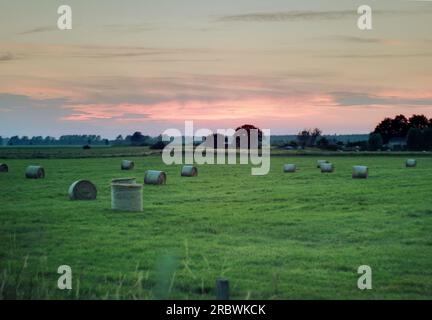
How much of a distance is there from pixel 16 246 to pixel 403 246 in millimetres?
7513

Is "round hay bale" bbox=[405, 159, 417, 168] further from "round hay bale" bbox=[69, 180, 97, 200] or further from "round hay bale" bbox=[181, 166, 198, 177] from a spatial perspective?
"round hay bale" bbox=[69, 180, 97, 200]

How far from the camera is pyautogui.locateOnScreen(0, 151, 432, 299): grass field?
8961 mm

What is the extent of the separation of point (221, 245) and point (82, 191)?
360 inches

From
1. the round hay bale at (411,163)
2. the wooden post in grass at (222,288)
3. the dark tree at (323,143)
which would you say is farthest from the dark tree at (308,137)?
the wooden post in grass at (222,288)

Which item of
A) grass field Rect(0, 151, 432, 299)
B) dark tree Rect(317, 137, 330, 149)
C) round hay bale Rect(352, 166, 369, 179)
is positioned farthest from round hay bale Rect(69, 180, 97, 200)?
dark tree Rect(317, 137, 330, 149)

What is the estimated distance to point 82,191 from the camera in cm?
2023

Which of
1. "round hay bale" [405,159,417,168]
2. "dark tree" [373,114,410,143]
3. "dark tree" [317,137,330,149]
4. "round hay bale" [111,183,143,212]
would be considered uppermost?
"dark tree" [373,114,410,143]

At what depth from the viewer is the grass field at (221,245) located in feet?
29.4

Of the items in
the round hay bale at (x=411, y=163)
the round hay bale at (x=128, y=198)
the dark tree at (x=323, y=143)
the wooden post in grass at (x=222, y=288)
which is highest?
the dark tree at (x=323, y=143)

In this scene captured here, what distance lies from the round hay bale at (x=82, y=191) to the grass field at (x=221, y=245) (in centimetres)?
51

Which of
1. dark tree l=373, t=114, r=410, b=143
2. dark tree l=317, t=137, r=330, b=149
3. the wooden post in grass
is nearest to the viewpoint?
the wooden post in grass

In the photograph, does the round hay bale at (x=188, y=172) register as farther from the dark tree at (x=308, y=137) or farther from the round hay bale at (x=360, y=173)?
the dark tree at (x=308, y=137)

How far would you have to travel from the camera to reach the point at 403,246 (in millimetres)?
12180

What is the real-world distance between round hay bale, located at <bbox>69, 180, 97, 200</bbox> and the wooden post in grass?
47.9ft
